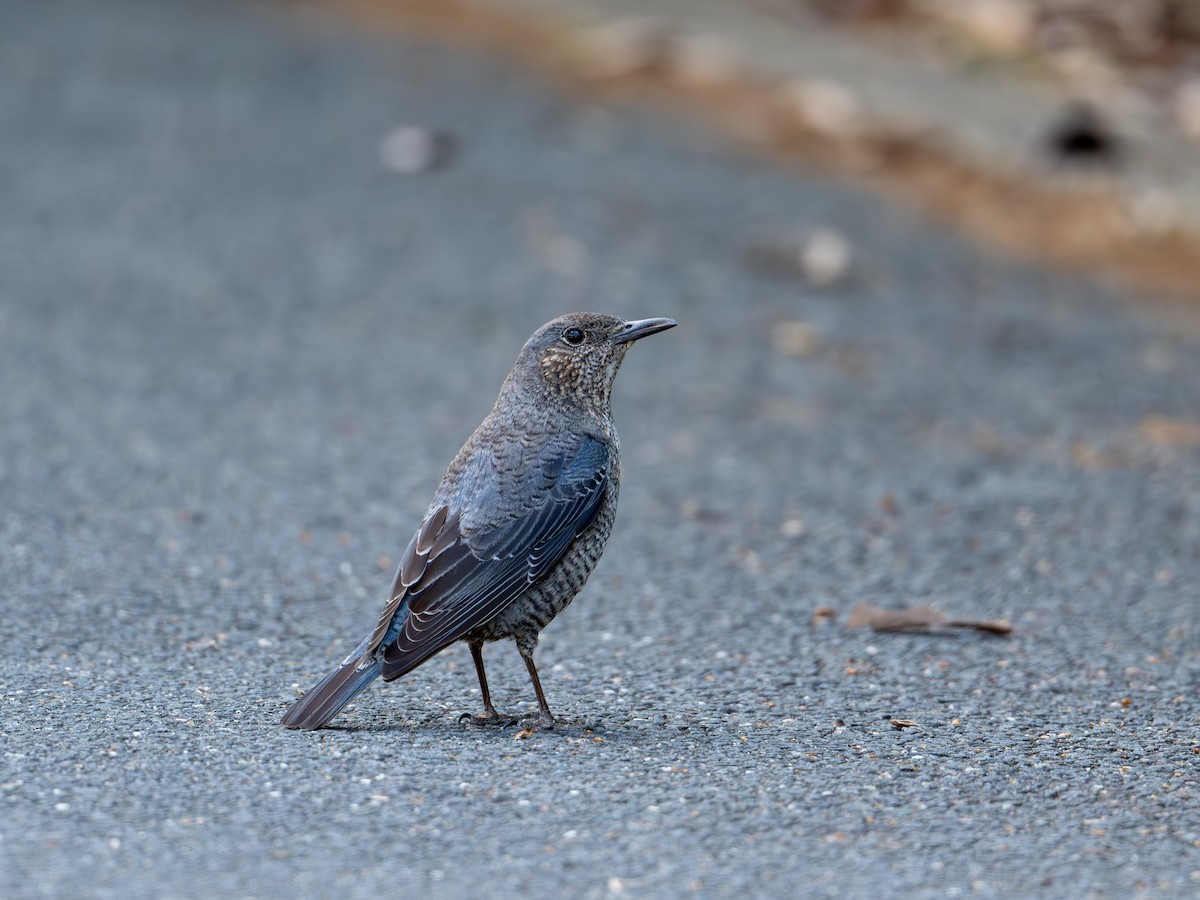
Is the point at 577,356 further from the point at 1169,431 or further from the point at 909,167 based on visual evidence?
the point at 909,167

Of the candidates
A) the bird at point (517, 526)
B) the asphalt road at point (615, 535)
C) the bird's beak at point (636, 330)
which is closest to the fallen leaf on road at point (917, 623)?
the asphalt road at point (615, 535)

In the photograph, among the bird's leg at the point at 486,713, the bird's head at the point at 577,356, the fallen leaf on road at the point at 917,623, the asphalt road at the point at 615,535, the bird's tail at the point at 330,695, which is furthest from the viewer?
the fallen leaf on road at the point at 917,623

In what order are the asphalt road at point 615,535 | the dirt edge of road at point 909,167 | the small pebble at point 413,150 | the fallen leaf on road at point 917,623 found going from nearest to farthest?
the asphalt road at point 615,535
the fallen leaf on road at point 917,623
the dirt edge of road at point 909,167
the small pebble at point 413,150

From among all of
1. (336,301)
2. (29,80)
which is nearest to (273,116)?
(29,80)

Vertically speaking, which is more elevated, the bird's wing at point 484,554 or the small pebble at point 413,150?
the small pebble at point 413,150

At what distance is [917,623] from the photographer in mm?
6148

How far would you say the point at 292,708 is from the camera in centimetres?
486

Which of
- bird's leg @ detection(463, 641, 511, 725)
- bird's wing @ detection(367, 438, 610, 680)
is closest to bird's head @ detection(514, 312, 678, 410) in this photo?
A: bird's wing @ detection(367, 438, 610, 680)

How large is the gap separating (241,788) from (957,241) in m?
8.07

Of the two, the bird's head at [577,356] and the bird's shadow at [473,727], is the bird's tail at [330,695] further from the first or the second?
the bird's head at [577,356]

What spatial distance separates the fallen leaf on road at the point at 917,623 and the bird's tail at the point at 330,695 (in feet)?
6.62

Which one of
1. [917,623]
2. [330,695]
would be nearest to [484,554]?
[330,695]

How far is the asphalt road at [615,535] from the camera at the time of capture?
4.20 m

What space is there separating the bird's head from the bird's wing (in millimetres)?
203
